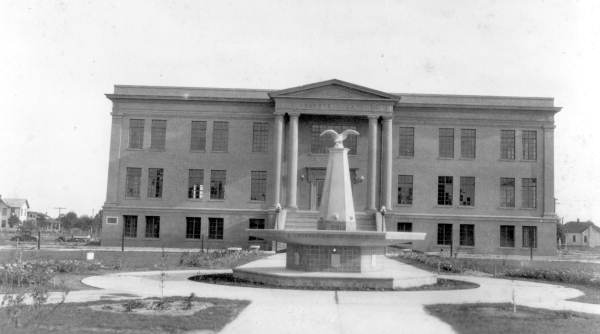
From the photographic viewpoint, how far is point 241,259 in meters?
31.0

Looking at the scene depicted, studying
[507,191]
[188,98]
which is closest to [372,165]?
[507,191]

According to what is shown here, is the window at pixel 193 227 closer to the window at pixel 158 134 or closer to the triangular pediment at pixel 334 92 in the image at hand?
the window at pixel 158 134

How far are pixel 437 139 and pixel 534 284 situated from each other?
28.7 meters

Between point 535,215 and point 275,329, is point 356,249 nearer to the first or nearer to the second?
point 275,329

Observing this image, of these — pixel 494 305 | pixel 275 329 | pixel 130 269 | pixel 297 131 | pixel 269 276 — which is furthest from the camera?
pixel 297 131

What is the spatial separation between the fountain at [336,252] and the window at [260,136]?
89.2 feet

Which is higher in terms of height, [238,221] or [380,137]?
[380,137]

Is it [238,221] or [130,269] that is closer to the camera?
[130,269]

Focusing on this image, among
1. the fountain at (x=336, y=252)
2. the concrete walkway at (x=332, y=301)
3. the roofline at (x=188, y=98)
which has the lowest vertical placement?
the concrete walkway at (x=332, y=301)

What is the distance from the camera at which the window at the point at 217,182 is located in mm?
47906

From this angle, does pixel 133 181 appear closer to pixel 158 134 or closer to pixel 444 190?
pixel 158 134

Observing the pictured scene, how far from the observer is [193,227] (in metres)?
47.5

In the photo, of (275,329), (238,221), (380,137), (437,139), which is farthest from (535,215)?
(275,329)

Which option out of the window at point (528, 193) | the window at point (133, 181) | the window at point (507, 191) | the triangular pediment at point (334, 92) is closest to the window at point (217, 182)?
the window at point (133, 181)
